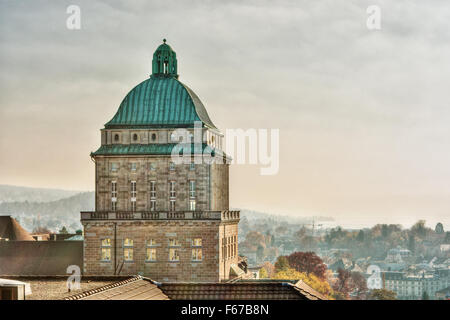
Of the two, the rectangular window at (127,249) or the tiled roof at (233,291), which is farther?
the rectangular window at (127,249)

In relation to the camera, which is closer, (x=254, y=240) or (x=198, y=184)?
(x=198, y=184)

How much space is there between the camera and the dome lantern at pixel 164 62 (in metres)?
70.7

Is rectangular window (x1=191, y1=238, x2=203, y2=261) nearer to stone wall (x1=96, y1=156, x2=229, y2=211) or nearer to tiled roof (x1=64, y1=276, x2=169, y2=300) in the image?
stone wall (x1=96, y1=156, x2=229, y2=211)

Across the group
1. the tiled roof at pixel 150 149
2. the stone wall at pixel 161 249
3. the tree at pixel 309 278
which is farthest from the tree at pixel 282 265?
the tiled roof at pixel 150 149

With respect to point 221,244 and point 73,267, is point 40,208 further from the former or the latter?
point 221,244

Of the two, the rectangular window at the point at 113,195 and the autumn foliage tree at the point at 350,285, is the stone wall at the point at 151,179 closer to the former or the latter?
the rectangular window at the point at 113,195

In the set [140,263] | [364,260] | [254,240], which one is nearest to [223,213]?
[140,263]

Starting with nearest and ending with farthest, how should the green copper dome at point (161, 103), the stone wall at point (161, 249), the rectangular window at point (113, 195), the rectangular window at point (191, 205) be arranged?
the stone wall at point (161, 249) < the rectangular window at point (191, 205) < the rectangular window at point (113, 195) < the green copper dome at point (161, 103)

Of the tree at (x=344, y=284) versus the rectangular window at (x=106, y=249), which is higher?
the rectangular window at (x=106, y=249)

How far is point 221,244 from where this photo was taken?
6519 cm

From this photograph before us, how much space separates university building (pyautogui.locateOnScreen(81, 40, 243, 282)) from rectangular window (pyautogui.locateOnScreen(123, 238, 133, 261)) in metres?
0.08
